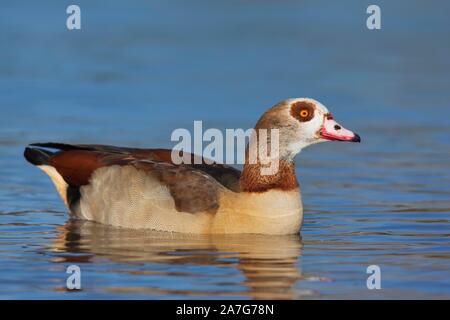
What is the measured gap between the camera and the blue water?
13211 mm

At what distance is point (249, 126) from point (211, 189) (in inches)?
248

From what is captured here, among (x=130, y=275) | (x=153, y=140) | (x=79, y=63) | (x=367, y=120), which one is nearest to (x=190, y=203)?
(x=130, y=275)

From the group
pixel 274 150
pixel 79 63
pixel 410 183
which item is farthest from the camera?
pixel 79 63

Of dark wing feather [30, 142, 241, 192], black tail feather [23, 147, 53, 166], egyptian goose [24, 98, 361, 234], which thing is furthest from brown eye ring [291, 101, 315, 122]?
black tail feather [23, 147, 53, 166]

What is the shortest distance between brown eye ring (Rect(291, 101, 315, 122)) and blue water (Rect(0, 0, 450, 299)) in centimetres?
130

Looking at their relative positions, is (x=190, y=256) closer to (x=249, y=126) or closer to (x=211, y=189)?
(x=211, y=189)

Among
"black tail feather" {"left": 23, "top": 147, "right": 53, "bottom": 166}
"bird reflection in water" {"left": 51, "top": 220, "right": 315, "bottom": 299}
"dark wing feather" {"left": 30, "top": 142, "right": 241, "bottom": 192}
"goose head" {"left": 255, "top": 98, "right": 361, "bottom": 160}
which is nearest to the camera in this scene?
"bird reflection in water" {"left": 51, "top": 220, "right": 315, "bottom": 299}

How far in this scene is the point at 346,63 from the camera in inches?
1059

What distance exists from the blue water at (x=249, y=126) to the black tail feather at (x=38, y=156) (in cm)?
53

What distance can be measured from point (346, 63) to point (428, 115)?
13.3ft

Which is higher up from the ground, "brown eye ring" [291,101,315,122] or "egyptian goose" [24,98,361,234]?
"brown eye ring" [291,101,315,122]

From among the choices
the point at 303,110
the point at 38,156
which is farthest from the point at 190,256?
the point at 38,156

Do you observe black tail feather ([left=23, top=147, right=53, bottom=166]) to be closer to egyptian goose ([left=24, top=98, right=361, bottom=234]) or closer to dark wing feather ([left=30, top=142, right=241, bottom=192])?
dark wing feather ([left=30, top=142, right=241, bottom=192])

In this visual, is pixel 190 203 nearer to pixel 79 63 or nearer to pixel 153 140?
pixel 153 140
